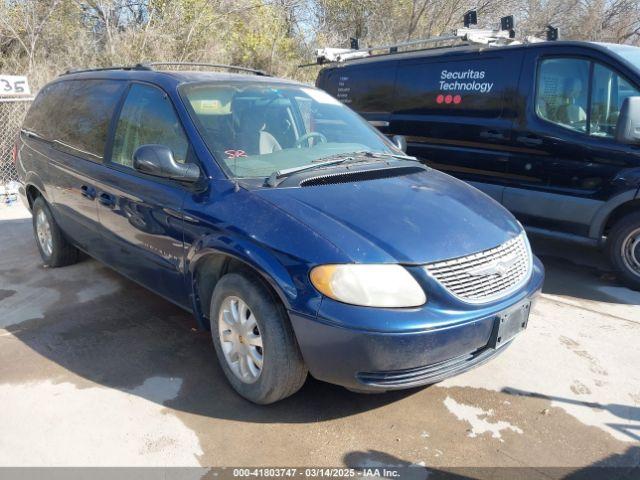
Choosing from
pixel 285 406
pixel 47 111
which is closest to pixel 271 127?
pixel 285 406

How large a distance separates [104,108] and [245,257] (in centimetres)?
218

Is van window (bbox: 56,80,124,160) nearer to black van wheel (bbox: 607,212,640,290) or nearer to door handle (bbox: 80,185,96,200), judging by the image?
door handle (bbox: 80,185,96,200)

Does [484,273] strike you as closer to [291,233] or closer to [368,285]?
[368,285]

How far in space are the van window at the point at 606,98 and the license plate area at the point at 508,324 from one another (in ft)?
8.57

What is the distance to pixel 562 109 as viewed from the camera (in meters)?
5.15

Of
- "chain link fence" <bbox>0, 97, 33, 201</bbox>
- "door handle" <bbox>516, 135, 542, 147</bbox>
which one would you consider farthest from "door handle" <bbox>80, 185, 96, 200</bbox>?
"chain link fence" <bbox>0, 97, 33, 201</bbox>

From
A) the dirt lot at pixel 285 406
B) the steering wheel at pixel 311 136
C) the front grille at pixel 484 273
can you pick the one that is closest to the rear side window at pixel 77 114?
the dirt lot at pixel 285 406

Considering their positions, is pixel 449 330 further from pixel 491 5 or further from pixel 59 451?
pixel 491 5

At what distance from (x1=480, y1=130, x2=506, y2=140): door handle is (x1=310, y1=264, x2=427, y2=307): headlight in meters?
3.46

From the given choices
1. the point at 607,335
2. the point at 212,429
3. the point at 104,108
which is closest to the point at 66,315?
the point at 104,108

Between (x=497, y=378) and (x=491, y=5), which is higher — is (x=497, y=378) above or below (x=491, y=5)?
below

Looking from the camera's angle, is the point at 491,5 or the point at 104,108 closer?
the point at 104,108

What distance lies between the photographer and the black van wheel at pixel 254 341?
2764 millimetres

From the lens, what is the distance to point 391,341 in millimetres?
2521
